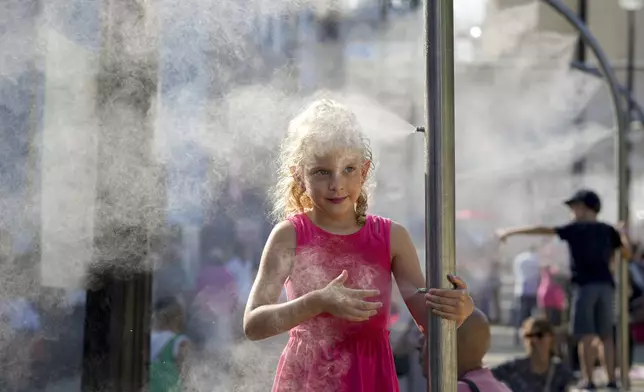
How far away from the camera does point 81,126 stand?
3389 mm

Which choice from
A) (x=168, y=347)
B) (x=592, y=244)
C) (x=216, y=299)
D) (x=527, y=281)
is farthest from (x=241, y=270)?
(x=527, y=281)

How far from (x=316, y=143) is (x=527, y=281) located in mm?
7414

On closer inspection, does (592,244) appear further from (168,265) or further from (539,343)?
(168,265)

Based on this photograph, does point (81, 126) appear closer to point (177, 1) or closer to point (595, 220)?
point (177, 1)

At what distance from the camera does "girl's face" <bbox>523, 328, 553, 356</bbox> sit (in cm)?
482

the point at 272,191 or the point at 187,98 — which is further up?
the point at 187,98

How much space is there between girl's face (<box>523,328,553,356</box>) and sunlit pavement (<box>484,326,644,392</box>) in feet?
8.20

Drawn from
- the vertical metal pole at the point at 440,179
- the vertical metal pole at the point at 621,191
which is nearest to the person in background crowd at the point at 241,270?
the vertical metal pole at the point at 440,179

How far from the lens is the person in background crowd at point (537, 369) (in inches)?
175

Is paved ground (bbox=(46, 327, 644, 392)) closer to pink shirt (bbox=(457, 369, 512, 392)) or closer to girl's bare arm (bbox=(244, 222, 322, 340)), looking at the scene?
pink shirt (bbox=(457, 369, 512, 392))

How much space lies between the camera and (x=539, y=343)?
485 cm

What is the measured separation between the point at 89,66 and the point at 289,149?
4.30 ft

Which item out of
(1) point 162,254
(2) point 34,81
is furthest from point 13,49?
(1) point 162,254

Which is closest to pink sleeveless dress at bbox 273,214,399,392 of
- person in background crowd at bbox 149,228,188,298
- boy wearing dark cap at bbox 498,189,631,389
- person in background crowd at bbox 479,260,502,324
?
person in background crowd at bbox 149,228,188,298
